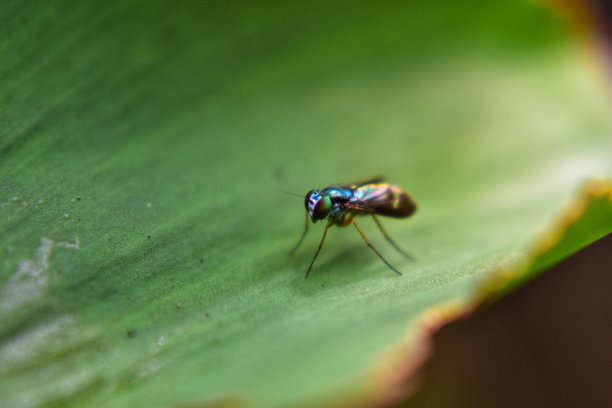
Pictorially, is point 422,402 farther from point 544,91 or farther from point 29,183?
point 29,183

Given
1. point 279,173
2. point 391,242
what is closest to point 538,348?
point 391,242

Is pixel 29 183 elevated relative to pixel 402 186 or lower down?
elevated

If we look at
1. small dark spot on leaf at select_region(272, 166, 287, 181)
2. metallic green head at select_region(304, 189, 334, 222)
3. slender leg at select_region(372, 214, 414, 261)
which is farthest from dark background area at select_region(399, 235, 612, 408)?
small dark spot on leaf at select_region(272, 166, 287, 181)

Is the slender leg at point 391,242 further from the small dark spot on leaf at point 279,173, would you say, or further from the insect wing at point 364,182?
the small dark spot on leaf at point 279,173

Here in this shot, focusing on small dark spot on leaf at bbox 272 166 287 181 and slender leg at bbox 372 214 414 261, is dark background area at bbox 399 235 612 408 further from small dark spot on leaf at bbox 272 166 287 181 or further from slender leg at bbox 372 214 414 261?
small dark spot on leaf at bbox 272 166 287 181

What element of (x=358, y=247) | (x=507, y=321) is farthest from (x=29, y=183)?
(x=507, y=321)

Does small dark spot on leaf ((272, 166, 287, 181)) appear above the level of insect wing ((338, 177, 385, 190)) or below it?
above

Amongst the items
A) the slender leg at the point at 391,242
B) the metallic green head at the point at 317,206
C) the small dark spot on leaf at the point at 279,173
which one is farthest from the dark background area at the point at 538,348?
the small dark spot on leaf at the point at 279,173

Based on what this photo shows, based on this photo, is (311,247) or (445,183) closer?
(311,247)
